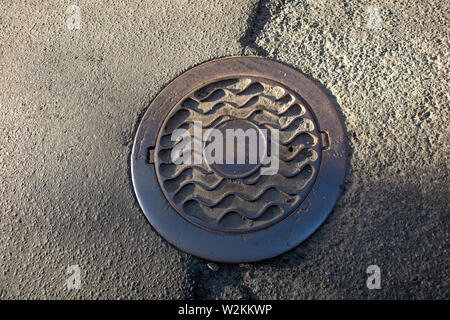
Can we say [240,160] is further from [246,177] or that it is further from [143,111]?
[143,111]

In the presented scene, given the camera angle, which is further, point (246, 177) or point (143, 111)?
point (143, 111)

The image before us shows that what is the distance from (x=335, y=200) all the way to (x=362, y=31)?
0.93 metres

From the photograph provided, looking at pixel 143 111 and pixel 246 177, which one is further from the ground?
pixel 143 111

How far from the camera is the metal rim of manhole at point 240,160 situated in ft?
4.93

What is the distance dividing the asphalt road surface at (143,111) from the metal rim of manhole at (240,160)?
0.07 meters

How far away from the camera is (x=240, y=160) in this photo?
160 centimetres

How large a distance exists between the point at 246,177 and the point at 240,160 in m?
0.08

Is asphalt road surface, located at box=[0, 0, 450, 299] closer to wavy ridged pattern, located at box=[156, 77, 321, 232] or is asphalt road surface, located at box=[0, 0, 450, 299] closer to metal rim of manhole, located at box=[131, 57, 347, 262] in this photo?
metal rim of manhole, located at box=[131, 57, 347, 262]

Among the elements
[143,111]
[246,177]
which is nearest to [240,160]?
[246,177]

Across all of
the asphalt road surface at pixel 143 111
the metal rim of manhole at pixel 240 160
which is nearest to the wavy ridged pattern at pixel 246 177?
the metal rim of manhole at pixel 240 160

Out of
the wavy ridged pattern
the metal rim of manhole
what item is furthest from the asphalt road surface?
the wavy ridged pattern

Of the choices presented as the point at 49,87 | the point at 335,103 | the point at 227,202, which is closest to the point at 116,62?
the point at 49,87

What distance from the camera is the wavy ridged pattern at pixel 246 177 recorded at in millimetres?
1531

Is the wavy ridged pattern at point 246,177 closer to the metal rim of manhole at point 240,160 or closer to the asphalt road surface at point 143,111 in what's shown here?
the metal rim of manhole at point 240,160
